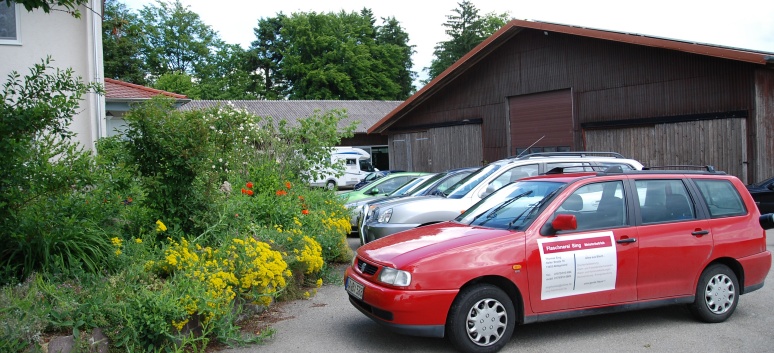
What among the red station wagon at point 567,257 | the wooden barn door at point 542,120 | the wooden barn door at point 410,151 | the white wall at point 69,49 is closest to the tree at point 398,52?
the wooden barn door at point 410,151

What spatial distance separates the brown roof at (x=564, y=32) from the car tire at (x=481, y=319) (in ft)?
38.3

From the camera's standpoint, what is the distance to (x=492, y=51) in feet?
72.6

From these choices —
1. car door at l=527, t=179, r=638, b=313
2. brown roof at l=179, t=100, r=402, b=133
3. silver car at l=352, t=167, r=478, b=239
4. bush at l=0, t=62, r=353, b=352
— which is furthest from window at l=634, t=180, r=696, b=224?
brown roof at l=179, t=100, r=402, b=133

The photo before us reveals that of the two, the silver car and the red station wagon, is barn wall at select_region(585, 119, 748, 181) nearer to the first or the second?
the silver car

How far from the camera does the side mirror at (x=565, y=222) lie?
18.0ft

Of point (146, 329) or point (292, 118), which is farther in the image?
point (292, 118)

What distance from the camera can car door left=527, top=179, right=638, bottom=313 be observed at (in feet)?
18.2

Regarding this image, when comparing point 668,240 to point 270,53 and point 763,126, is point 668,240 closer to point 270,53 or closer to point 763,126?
point 763,126

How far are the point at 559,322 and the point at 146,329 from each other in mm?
4089

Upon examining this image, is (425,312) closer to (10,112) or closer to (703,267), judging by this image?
(703,267)

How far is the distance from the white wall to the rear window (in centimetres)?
1189

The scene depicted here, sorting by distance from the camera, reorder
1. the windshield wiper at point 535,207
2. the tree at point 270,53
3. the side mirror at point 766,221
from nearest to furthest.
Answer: the windshield wiper at point 535,207 → the side mirror at point 766,221 → the tree at point 270,53

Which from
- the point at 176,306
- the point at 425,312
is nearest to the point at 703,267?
the point at 425,312

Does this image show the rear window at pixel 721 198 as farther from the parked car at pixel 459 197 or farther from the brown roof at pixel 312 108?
the brown roof at pixel 312 108
